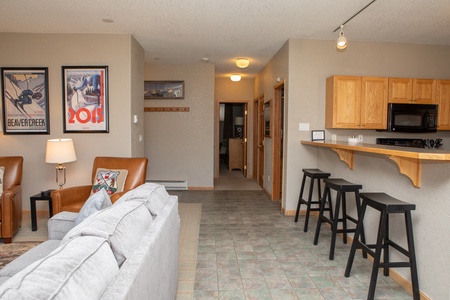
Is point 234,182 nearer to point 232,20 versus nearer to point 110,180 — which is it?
point 110,180

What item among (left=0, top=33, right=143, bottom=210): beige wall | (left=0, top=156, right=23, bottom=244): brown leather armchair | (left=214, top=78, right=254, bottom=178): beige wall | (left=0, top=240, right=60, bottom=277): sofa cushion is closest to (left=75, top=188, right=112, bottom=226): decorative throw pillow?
(left=0, top=240, right=60, bottom=277): sofa cushion

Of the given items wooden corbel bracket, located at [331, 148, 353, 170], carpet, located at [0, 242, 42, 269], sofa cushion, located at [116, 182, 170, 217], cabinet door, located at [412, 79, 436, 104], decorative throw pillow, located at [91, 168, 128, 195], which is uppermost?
cabinet door, located at [412, 79, 436, 104]

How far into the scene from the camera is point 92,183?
369cm

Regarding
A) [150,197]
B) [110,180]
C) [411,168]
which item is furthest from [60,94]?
[411,168]

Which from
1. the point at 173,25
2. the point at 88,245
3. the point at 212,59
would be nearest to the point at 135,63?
the point at 173,25

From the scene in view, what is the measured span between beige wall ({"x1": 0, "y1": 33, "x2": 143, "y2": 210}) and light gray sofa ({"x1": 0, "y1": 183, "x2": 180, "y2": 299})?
2.52 m

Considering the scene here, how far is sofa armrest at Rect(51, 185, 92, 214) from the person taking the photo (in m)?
3.15

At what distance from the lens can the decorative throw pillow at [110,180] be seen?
3523 mm

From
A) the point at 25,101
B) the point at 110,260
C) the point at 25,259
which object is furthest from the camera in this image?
the point at 25,101

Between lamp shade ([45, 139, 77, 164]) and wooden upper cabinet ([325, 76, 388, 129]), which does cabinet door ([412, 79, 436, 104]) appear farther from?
lamp shade ([45, 139, 77, 164])

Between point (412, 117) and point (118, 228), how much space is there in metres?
4.44

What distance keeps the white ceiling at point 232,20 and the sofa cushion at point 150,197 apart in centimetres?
215

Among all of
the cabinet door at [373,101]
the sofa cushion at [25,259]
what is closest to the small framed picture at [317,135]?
the cabinet door at [373,101]

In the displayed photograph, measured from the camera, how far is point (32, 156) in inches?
171
